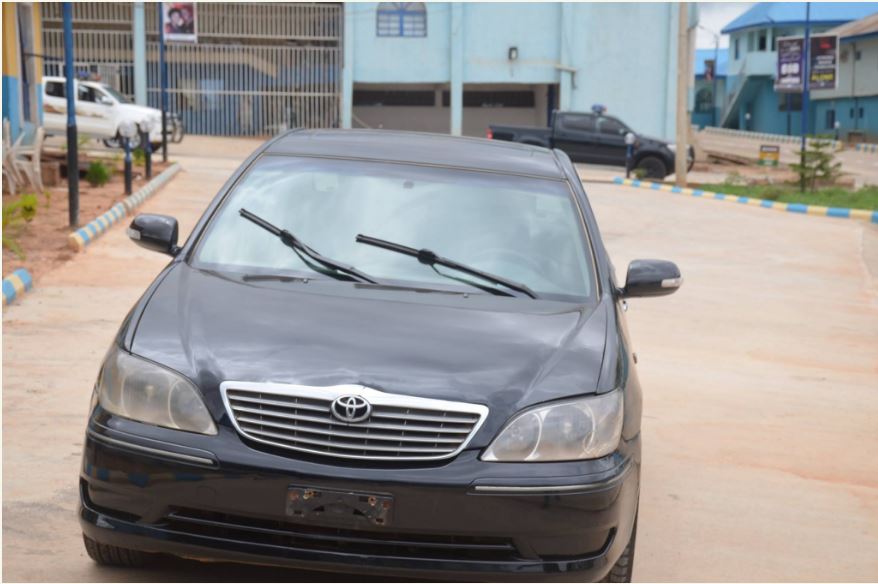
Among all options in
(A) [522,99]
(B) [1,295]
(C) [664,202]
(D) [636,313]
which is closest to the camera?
(B) [1,295]

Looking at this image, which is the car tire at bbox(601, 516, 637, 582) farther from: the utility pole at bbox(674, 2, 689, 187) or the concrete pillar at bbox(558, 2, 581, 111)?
the concrete pillar at bbox(558, 2, 581, 111)

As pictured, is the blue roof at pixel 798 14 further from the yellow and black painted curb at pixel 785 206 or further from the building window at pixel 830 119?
the yellow and black painted curb at pixel 785 206

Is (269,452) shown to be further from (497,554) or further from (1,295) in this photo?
(1,295)

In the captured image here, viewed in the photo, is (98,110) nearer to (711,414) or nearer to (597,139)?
(597,139)

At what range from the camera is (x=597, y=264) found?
4887 mm

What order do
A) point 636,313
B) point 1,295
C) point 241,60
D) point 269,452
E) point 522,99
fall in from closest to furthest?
point 269,452 < point 1,295 < point 636,313 < point 241,60 < point 522,99

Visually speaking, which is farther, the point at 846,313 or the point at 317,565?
the point at 846,313

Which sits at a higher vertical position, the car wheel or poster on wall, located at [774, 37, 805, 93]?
poster on wall, located at [774, 37, 805, 93]

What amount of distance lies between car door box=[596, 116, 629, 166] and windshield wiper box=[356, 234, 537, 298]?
27.0 m

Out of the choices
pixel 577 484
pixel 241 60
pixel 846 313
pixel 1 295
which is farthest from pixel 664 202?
pixel 241 60

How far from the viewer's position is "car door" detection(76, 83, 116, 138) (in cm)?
2978

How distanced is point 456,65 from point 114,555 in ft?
126

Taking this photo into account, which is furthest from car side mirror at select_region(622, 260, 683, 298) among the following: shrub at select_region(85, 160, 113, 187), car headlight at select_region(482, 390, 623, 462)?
shrub at select_region(85, 160, 113, 187)

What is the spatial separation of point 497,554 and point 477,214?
174cm
